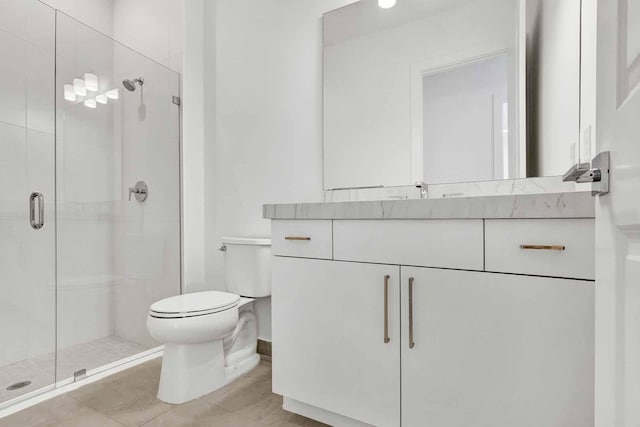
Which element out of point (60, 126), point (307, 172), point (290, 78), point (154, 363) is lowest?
point (154, 363)

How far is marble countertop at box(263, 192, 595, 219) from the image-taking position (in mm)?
876

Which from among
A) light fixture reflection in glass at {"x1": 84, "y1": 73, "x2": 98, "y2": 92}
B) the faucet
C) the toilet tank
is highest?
light fixture reflection in glass at {"x1": 84, "y1": 73, "x2": 98, "y2": 92}

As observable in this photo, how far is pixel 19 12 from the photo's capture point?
6.05ft

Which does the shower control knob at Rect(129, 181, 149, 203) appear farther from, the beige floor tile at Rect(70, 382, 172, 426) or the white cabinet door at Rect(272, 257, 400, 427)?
the white cabinet door at Rect(272, 257, 400, 427)

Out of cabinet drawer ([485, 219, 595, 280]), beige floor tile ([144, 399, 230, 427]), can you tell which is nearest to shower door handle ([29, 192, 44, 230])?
beige floor tile ([144, 399, 230, 427])

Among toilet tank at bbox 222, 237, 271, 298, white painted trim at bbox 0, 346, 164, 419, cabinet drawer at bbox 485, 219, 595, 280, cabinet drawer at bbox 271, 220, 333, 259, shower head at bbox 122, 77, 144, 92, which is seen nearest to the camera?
cabinet drawer at bbox 485, 219, 595, 280

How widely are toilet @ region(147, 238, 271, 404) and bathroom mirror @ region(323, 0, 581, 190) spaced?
65 centimetres

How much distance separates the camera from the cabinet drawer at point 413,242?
3.34 feet

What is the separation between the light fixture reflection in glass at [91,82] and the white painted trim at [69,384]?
1.66 meters

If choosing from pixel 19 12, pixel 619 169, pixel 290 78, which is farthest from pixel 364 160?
pixel 19 12

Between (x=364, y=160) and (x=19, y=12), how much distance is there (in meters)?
2.07

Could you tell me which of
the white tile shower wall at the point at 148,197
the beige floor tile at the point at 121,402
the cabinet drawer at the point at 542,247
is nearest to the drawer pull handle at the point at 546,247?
the cabinet drawer at the point at 542,247

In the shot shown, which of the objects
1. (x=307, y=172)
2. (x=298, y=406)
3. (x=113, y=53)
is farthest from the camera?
(x=113, y=53)

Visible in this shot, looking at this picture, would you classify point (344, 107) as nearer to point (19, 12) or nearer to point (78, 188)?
A: point (78, 188)
